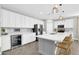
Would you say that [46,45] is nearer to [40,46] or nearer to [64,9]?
[40,46]

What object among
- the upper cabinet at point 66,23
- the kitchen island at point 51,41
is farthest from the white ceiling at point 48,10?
the kitchen island at point 51,41

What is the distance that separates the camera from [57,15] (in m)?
1.43

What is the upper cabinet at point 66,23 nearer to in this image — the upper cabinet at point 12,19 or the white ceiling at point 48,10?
the white ceiling at point 48,10

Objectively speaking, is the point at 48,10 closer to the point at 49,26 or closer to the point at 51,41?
the point at 49,26

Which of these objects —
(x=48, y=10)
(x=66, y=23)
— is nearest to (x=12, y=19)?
(x=48, y=10)

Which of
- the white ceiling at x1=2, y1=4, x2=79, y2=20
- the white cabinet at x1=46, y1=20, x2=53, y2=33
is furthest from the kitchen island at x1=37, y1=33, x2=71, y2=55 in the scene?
the white ceiling at x1=2, y1=4, x2=79, y2=20

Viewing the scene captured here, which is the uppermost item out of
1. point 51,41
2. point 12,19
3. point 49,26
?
point 12,19

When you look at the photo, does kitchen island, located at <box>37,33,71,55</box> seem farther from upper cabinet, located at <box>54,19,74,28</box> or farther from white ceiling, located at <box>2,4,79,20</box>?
white ceiling, located at <box>2,4,79,20</box>

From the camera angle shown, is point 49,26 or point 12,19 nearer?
point 49,26

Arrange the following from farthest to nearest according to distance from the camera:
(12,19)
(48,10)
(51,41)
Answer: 1. (12,19)
2. (51,41)
3. (48,10)

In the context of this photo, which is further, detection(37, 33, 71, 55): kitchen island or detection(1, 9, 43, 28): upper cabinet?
detection(1, 9, 43, 28): upper cabinet

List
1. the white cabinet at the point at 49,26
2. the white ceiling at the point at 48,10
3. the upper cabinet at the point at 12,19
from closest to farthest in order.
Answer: the white ceiling at the point at 48,10 → the white cabinet at the point at 49,26 → the upper cabinet at the point at 12,19
